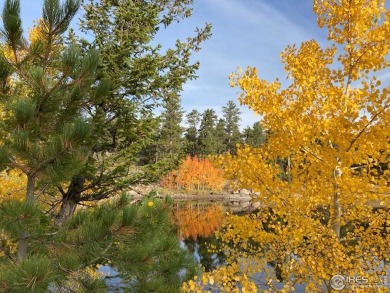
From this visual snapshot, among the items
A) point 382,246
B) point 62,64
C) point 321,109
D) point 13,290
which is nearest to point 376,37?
point 321,109

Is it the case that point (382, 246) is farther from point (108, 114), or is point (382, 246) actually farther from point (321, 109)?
point (108, 114)

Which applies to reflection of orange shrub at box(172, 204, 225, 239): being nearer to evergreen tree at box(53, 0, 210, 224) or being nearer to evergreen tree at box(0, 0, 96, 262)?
A: evergreen tree at box(53, 0, 210, 224)

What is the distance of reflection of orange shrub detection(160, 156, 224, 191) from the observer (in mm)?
51528

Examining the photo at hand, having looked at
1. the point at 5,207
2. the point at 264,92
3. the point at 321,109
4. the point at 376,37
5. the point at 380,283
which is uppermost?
the point at 376,37

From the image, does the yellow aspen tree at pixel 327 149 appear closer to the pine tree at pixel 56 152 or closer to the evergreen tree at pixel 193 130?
the pine tree at pixel 56 152

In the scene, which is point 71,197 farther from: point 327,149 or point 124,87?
point 327,149

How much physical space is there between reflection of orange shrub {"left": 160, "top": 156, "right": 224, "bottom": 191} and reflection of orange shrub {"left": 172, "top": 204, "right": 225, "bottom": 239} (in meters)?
10.8

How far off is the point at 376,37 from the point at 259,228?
3771 mm

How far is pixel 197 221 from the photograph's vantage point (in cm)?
3256

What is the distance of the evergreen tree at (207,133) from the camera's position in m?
59.6

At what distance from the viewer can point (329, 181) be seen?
501 centimetres

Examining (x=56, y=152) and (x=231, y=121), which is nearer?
(x=56, y=152)

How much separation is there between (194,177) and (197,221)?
20.4m

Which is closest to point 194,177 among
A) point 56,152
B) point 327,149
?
point 327,149
